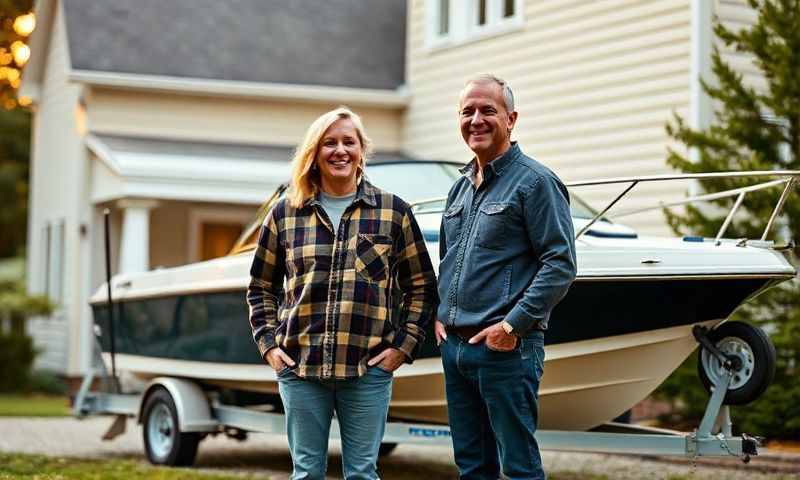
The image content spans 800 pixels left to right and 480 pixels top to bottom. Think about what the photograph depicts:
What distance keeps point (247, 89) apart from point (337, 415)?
1322cm

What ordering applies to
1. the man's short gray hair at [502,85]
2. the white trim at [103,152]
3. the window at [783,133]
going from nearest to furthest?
1. the man's short gray hair at [502,85]
2. the window at [783,133]
3. the white trim at [103,152]

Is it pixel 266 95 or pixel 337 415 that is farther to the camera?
pixel 266 95

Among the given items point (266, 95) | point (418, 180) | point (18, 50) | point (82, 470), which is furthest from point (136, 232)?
point (18, 50)

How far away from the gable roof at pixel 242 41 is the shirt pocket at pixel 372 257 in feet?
43.1

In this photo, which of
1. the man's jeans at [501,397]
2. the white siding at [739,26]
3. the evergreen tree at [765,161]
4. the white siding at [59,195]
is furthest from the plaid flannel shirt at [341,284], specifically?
the white siding at [59,195]

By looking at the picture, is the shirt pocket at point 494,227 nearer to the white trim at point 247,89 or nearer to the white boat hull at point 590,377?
the white boat hull at point 590,377

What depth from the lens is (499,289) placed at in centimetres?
A: 493

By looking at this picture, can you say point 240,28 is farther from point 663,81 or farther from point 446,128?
point 663,81

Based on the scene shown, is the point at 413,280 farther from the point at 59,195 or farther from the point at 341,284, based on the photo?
the point at 59,195

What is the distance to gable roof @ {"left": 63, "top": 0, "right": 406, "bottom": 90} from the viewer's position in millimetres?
17766

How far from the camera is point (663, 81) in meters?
13.2

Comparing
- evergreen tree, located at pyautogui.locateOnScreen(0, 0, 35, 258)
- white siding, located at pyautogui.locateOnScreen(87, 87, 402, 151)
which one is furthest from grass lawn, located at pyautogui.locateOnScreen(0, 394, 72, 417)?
evergreen tree, located at pyautogui.locateOnScreen(0, 0, 35, 258)

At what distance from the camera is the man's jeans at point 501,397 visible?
4.86m

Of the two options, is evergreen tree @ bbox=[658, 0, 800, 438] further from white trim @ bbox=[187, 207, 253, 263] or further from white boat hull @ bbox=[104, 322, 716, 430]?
white trim @ bbox=[187, 207, 253, 263]
